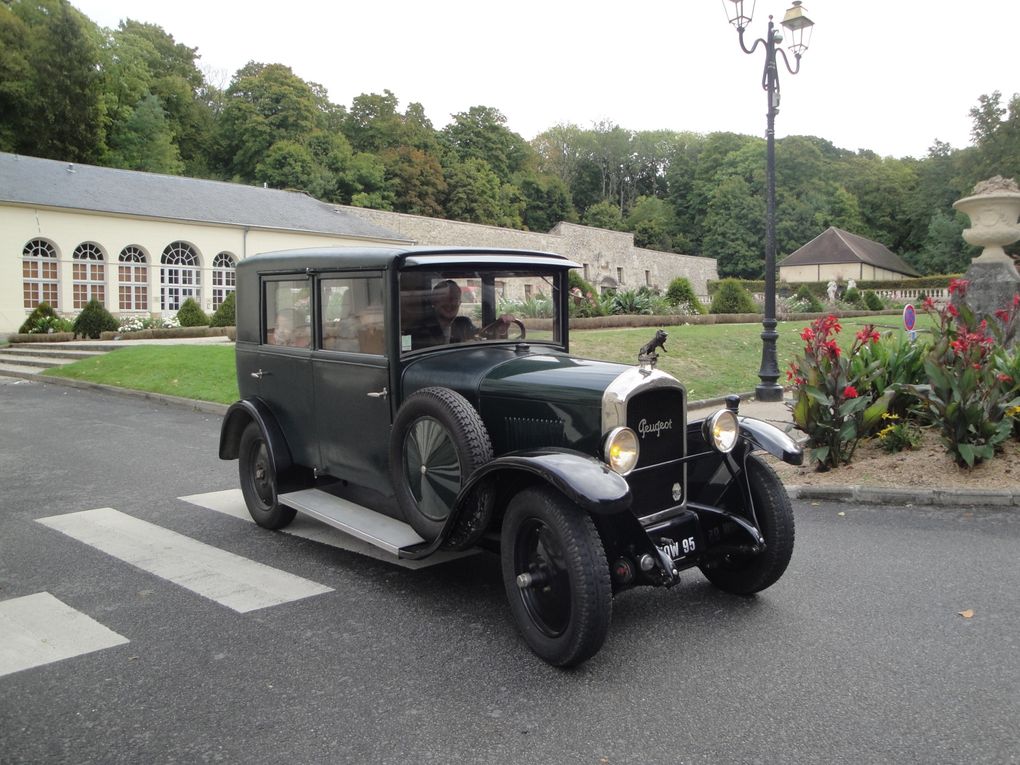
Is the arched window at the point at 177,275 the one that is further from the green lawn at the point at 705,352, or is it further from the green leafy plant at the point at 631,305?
the green lawn at the point at 705,352

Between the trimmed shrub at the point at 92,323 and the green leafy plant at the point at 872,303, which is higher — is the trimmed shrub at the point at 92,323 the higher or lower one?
the lower one

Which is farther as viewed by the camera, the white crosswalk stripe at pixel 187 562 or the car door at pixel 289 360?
the car door at pixel 289 360

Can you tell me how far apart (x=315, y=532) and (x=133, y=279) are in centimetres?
3326

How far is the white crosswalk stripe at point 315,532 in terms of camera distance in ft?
17.3

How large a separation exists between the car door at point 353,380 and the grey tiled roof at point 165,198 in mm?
31284

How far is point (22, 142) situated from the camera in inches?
1857

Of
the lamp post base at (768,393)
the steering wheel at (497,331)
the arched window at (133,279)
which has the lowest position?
the lamp post base at (768,393)

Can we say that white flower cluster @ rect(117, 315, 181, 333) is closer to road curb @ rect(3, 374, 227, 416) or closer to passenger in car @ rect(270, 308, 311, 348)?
road curb @ rect(3, 374, 227, 416)

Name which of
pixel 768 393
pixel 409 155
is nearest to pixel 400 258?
pixel 768 393

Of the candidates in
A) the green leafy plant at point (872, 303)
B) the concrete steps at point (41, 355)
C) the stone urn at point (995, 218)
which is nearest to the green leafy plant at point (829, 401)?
the stone urn at point (995, 218)

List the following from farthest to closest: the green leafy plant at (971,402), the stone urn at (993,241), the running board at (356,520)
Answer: the stone urn at (993,241), the green leafy plant at (971,402), the running board at (356,520)

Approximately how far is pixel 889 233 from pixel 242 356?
8358 cm

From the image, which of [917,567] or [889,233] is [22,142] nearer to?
[917,567]

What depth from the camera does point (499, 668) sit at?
147 inches
